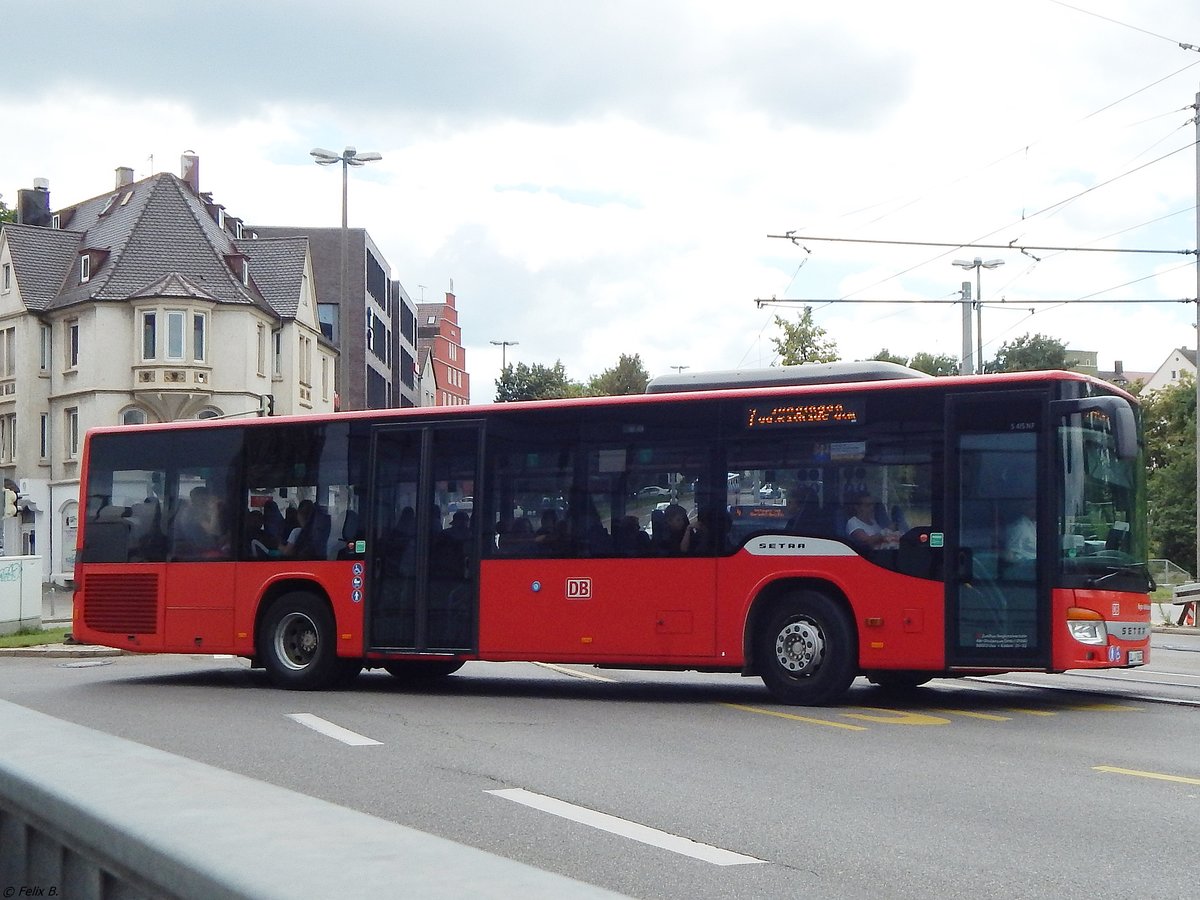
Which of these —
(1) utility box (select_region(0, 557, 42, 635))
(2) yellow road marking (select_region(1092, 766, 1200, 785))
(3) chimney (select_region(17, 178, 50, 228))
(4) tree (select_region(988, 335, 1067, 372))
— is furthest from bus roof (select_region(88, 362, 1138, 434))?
(4) tree (select_region(988, 335, 1067, 372))

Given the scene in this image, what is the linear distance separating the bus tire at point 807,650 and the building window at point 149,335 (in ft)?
152

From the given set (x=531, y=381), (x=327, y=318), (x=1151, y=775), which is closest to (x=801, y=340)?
(x=327, y=318)

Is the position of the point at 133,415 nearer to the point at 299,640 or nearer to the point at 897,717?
the point at 299,640

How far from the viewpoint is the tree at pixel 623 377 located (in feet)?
267

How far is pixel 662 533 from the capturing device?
14.5 meters

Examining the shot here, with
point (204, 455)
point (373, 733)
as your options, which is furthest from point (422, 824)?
point (204, 455)

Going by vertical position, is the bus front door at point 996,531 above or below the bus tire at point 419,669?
above

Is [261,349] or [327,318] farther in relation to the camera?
[327,318]

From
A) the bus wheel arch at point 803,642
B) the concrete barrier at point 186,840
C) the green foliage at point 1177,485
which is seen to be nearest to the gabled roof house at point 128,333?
the green foliage at point 1177,485

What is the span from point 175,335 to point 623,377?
100 ft

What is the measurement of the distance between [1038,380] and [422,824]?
770 cm

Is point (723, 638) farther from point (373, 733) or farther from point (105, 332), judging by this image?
point (105, 332)

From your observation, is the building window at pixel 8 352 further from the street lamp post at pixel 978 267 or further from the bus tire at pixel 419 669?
the bus tire at pixel 419 669

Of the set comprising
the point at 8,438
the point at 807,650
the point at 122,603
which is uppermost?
the point at 8,438
